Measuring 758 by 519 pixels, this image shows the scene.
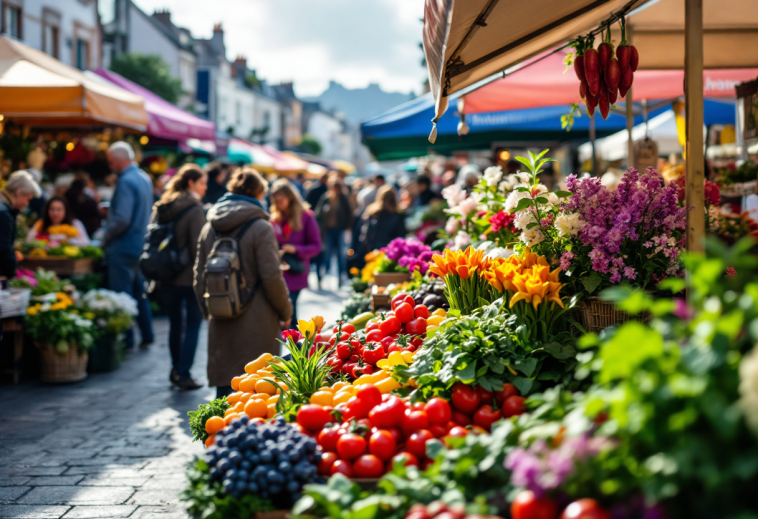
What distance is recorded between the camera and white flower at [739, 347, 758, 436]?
1.20m

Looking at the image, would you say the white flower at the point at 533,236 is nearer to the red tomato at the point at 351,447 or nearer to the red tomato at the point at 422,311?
the red tomato at the point at 422,311

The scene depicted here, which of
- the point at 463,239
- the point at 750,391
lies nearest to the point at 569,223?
the point at 750,391

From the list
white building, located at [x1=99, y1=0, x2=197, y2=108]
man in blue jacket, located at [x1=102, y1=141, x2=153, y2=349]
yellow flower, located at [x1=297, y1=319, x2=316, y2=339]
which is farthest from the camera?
white building, located at [x1=99, y1=0, x2=197, y2=108]

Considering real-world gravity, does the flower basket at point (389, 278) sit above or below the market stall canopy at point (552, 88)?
below

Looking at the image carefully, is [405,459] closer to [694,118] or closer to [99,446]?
[694,118]

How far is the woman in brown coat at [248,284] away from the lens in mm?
5172

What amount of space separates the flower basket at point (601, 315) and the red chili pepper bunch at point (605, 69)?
3.78 ft

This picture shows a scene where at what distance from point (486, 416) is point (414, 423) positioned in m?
0.25

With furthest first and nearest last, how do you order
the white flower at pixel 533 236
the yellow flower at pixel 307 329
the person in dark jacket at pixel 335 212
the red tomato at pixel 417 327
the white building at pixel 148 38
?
the white building at pixel 148 38 → the person in dark jacket at pixel 335 212 → the red tomato at pixel 417 327 → the yellow flower at pixel 307 329 → the white flower at pixel 533 236

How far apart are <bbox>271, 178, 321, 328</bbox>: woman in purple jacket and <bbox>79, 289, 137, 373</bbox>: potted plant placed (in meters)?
1.85

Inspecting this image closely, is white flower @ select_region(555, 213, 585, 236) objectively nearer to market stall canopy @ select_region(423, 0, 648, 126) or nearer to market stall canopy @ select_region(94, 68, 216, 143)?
market stall canopy @ select_region(423, 0, 648, 126)

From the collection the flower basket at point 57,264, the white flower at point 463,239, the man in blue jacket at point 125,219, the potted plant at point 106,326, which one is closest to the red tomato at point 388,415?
the white flower at point 463,239

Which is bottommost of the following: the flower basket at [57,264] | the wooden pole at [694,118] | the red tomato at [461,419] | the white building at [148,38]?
the red tomato at [461,419]

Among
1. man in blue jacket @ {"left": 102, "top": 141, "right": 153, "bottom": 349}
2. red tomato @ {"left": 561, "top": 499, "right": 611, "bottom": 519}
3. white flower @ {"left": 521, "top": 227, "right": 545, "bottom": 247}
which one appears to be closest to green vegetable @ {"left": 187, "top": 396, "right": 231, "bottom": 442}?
white flower @ {"left": 521, "top": 227, "right": 545, "bottom": 247}
